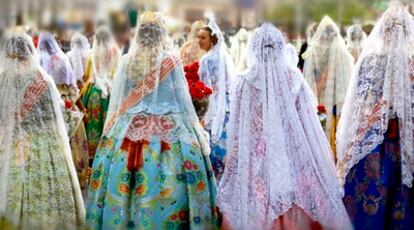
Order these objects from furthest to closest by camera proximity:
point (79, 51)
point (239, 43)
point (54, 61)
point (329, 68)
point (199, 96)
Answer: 1. point (239, 43)
2. point (79, 51)
3. point (329, 68)
4. point (54, 61)
5. point (199, 96)

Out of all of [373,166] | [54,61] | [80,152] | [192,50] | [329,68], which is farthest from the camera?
[192,50]

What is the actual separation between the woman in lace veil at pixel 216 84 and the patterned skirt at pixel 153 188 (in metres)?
2.33

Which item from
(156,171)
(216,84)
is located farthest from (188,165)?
(216,84)

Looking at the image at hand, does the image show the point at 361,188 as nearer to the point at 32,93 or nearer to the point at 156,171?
the point at 156,171

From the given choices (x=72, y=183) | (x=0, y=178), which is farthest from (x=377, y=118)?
(x=0, y=178)

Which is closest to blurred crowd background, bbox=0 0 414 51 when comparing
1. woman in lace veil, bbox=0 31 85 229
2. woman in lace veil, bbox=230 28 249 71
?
woman in lace veil, bbox=0 31 85 229

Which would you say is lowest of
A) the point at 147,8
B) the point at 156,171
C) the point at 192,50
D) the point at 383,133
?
the point at 156,171

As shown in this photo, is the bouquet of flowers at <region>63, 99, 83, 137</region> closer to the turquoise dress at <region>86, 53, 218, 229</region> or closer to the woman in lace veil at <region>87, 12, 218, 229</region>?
the woman in lace veil at <region>87, 12, 218, 229</region>

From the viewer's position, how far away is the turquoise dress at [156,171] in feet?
20.8

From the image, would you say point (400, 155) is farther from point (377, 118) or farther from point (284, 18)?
point (284, 18)

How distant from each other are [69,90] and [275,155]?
14.2 feet

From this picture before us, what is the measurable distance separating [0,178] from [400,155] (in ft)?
10.1

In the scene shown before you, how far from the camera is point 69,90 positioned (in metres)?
9.88

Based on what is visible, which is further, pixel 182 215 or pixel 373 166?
pixel 182 215
